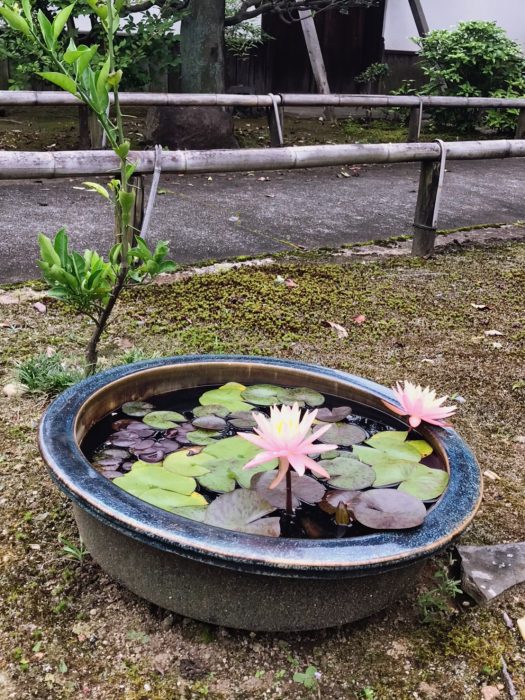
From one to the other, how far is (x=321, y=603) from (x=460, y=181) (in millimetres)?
5218

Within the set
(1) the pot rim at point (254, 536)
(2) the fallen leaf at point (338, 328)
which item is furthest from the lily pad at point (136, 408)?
(2) the fallen leaf at point (338, 328)

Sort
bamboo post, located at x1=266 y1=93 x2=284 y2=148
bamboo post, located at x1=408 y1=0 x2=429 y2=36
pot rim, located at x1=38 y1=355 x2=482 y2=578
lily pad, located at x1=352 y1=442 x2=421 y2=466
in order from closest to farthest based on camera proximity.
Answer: pot rim, located at x1=38 y1=355 x2=482 y2=578, lily pad, located at x1=352 y1=442 x2=421 y2=466, bamboo post, located at x1=266 y1=93 x2=284 y2=148, bamboo post, located at x1=408 y1=0 x2=429 y2=36

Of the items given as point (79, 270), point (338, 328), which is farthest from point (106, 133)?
point (338, 328)

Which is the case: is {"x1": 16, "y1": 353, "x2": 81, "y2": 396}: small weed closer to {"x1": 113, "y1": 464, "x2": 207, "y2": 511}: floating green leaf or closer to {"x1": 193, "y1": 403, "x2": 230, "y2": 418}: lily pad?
{"x1": 193, "y1": 403, "x2": 230, "y2": 418}: lily pad

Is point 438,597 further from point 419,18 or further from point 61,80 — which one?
point 419,18

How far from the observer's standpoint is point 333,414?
1.52 m

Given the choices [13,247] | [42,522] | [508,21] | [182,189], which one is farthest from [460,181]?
[508,21]

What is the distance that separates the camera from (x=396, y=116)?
873 centimetres

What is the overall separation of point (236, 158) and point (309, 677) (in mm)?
2332

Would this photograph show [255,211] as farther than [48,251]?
Yes

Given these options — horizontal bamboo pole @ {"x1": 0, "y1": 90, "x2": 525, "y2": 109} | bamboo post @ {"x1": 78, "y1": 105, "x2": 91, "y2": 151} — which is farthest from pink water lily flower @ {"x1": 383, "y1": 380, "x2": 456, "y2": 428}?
bamboo post @ {"x1": 78, "y1": 105, "x2": 91, "y2": 151}

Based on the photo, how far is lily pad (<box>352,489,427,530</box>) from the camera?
3.77 feet

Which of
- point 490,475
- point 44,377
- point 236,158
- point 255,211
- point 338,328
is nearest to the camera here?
point 490,475

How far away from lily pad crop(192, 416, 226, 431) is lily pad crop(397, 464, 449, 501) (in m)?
0.40
